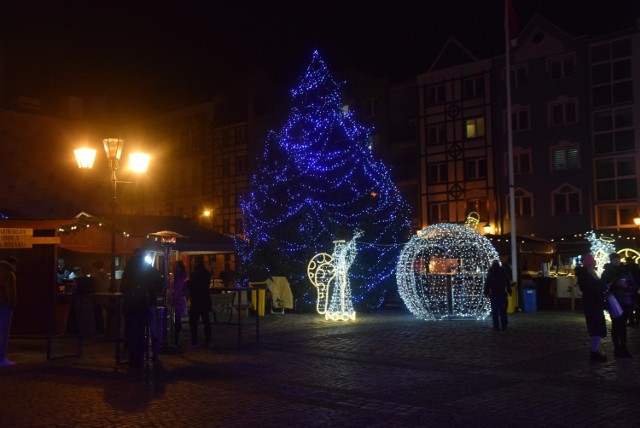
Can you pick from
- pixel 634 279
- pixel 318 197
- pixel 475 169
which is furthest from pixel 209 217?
pixel 634 279

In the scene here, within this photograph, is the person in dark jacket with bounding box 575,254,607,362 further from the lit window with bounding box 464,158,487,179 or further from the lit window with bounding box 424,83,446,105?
the lit window with bounding box 424,83,446,105

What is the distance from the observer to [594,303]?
39.2 ft

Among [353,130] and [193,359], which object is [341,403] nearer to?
[193,359]

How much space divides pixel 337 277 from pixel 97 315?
6.72m

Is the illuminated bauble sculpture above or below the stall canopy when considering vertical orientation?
below

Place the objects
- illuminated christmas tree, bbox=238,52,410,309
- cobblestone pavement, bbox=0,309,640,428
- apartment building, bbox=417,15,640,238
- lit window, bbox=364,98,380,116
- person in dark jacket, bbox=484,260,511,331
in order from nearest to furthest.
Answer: cobblestone pavement, bbox=0,309,640,428 < person in dark jacket, bbox=484,260,511,331 < illuminated christmas tree, bbox=238,52,410,309 < apartment building, bbox=417,15,640,238 < lit window, bbox=364,98,380,116

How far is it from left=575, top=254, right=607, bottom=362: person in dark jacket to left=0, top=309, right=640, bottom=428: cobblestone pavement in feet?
1.14

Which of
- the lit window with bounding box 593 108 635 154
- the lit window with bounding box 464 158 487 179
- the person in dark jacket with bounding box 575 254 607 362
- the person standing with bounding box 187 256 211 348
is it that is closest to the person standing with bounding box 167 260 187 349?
the person standing with bounding box 187 256 211 348

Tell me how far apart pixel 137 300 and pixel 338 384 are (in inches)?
157

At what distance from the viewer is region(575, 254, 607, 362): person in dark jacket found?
1185cm

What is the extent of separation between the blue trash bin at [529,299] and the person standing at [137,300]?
52.8 ft

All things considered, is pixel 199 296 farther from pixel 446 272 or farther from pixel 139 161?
pixel 446 272

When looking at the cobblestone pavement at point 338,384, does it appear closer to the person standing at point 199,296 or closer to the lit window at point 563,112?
the person standing at point 199,296

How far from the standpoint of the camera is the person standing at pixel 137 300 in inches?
472
